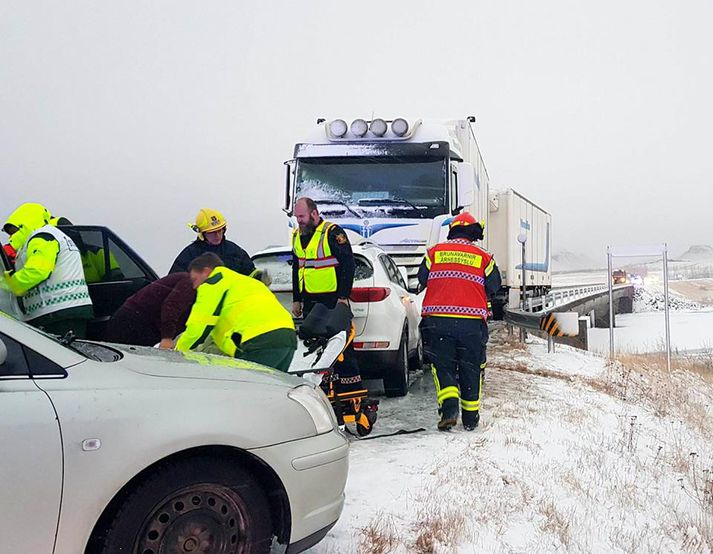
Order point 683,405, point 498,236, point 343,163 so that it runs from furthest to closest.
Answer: point 498,236, point 343,163, point 683,405

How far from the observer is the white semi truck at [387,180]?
9445 mm

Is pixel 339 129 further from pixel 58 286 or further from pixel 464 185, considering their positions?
pixel 58 286

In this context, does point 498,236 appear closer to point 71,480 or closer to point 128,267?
point 128,267

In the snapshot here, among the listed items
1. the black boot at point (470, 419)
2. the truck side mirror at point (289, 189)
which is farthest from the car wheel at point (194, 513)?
the truck side mirror at point (289, 189)

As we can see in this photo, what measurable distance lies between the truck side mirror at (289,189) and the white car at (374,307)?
300cm

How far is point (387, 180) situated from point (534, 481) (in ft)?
18.9

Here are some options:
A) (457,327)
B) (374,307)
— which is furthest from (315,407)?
(374,307)

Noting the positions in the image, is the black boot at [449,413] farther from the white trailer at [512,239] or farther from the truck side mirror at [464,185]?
the white trailer at [512,239]

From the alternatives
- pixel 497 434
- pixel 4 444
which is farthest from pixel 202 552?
pixel 497 434

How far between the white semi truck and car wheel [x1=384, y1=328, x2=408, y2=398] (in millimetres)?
2508

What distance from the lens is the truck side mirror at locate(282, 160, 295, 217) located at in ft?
32.4

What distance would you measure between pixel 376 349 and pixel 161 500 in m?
3.87

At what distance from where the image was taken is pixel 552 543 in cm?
374

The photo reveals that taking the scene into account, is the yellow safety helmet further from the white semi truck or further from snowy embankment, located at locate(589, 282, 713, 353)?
snowy embankment, located at locate(589, 282, 713, 353)
